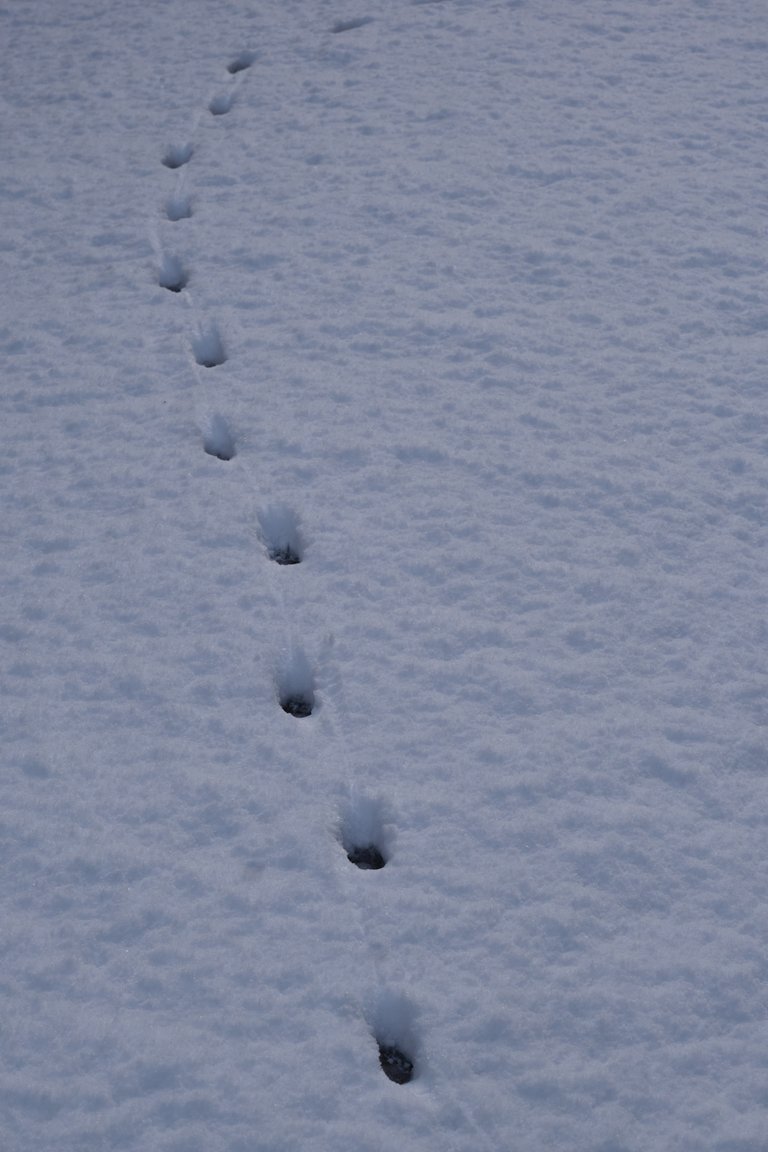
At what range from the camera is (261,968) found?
192cm

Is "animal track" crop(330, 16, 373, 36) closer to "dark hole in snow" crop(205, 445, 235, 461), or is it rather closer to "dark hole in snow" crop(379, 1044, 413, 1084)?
"dark hole in snow" crop(205, 445, 235, 461)

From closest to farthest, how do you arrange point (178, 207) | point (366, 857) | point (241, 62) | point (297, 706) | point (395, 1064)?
1. point (395, 1064)
2. point (366, 857)
3. point (297, 706)
4. point (178, 207)
5. point (241, 62)

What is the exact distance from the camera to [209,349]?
340 cm

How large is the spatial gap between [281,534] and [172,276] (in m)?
1.43

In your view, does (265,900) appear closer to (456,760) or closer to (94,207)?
(456,760)

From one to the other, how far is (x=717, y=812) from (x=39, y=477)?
6.67 ft

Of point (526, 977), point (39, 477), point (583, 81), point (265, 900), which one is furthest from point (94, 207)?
point (526, 977)

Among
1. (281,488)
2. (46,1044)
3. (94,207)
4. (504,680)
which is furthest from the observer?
(94,207)

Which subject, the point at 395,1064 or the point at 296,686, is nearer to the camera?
the point at 395,1064

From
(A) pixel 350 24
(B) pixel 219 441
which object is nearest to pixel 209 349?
A: (B) pixel 219 441

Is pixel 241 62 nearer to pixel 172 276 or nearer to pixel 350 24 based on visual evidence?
pixel 350 24

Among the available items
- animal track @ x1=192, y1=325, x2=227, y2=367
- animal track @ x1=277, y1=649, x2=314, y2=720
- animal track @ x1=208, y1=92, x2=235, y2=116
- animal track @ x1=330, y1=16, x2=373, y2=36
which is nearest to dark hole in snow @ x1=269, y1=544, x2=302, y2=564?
animal track @ x1=277, y1=649, x2=314, y2=720

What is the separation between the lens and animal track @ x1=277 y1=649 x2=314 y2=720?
242 centimetres

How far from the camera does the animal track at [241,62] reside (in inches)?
197
